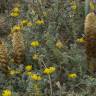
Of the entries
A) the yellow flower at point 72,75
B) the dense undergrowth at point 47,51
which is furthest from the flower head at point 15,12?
the yellow flower at point 72,75

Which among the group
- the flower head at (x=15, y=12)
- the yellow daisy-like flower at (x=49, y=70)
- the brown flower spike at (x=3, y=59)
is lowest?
the yellow daisy-like flower at (x=49, y=70)

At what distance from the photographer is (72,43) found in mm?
4203

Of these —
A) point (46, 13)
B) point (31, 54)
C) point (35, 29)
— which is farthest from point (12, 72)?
point (46, 13)

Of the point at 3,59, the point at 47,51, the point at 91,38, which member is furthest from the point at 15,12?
the point at 91,38

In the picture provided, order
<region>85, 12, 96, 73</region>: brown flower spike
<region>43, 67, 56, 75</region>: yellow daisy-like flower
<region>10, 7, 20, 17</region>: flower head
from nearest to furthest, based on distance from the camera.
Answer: <region>43, 67, 56, 75</region>: yellow daisy-like flower
<region>85, 12, 96, 73</region>: brown flower spike
<region>10, 7, 20, 17</region>: flower head

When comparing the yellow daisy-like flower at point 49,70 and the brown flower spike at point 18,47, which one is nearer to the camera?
the yellow daisy-like flower at point 49,70

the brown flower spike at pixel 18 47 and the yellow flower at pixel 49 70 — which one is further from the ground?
the brown flower spike at pixel 18 47

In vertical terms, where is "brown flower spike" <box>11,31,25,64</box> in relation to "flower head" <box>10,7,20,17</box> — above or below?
below

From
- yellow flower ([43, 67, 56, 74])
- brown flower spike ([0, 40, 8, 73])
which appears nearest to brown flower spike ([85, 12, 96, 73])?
yellow flower ([43, 67, 56, 74])

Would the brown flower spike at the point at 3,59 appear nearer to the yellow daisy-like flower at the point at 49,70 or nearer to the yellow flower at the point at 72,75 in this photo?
the yellow daisy-like flower at the point at 49,70

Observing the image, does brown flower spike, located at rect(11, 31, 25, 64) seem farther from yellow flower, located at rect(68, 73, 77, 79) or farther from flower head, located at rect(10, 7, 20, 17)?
flower head, located at rect(10, 7, 20, 17)

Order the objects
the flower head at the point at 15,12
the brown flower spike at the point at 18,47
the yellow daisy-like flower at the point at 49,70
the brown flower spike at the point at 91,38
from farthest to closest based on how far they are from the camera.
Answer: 1. the flower head at the point at 15,12
2. the brown flower spike at the point at 18,47
3. the brown flower spike at the point at 91,38
4. the yellow daisy-like flower at the point at 49,70

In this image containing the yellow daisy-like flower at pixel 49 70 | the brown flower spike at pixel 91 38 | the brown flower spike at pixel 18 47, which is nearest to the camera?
the yellow daisy-like flower at pixel 49 70

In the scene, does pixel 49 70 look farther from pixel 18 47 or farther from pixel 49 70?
pixel 18 47
